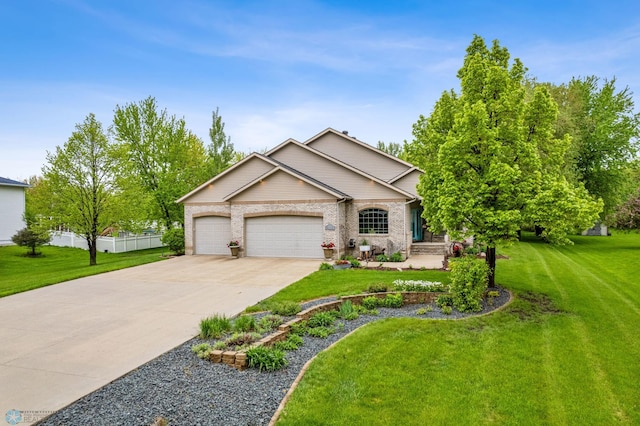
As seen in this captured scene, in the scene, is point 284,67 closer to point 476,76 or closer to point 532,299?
point 476,76

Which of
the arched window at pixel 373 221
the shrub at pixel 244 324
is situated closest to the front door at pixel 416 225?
the arched window at pixel 373 221

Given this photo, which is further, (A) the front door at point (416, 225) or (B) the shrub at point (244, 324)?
(A) the front door at point (416, 225)

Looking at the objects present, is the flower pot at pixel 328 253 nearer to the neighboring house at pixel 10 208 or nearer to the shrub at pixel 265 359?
the shrub at pixel 265 359

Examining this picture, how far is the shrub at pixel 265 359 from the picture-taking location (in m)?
5.83

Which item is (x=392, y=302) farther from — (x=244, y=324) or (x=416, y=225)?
(x=416, y=225)

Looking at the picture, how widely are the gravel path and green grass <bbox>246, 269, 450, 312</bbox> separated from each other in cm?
353

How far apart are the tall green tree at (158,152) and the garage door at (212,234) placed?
596 cm

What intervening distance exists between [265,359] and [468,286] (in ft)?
18.2

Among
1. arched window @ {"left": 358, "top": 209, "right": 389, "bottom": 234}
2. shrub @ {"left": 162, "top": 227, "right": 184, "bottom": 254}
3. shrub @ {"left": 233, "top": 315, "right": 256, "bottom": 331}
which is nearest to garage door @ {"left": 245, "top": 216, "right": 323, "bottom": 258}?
arched window @ {"left": 358, "top": 209, "right": 389, "bottom": 234}

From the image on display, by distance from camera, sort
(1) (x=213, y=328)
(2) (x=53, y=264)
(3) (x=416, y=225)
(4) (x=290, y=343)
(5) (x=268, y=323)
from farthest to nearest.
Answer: (3) (x=416, y=225) → (2) (x=53, y=264) → (5) (x=268, y=323) → (1) (x=213, y=328) → (4) (x=290, y=343)

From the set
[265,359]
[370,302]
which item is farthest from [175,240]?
[265,359]

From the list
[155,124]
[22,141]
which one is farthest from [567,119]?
[22,141]

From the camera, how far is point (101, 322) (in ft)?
28.7

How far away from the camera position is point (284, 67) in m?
22.4
